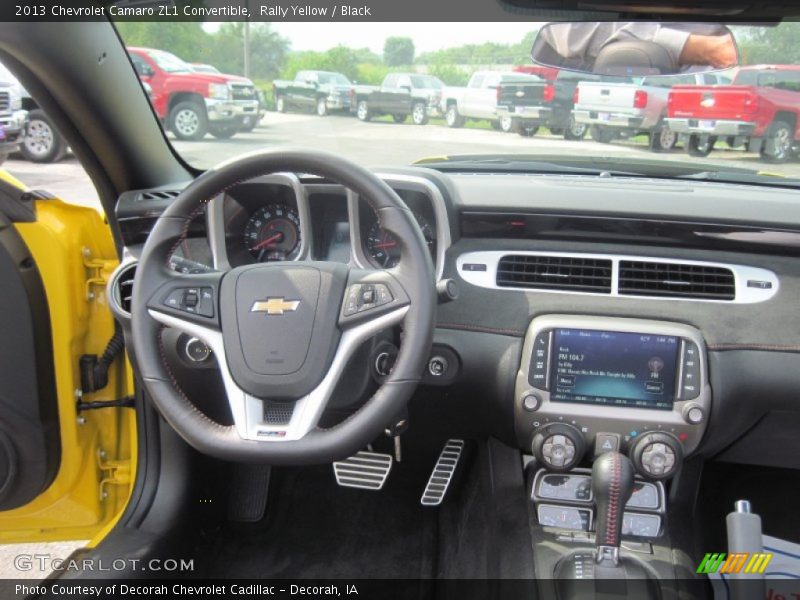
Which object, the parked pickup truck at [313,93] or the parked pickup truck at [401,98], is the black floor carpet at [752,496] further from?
the parked pickup truck at [313,93]

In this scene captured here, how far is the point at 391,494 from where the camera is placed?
298 cm

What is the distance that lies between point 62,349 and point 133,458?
1.52 feet

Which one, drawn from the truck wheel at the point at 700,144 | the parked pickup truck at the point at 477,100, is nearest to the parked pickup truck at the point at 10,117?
the parked pickup truck at the point at 477,100

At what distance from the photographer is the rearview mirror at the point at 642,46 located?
2.00 m

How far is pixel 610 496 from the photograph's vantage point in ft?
6.67

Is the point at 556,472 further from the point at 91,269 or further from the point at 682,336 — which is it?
the point at 91,269

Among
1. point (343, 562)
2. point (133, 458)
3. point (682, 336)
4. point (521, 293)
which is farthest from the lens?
point (343, 562)

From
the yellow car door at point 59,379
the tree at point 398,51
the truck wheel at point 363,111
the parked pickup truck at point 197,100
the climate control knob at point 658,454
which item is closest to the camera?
the climate control knob at point 658,454

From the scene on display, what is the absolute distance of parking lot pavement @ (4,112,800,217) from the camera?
2.53 meters

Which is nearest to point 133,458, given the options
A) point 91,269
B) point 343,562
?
point 91,269

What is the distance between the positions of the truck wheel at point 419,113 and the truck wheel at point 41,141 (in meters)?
1.14

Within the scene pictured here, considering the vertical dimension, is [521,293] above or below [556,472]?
above

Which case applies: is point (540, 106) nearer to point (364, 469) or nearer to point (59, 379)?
point (364, 469)

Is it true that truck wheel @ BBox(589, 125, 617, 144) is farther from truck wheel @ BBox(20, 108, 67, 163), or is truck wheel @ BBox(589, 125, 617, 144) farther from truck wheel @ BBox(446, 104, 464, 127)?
truck wheel @ BBox(20, 108, 67, 163)
